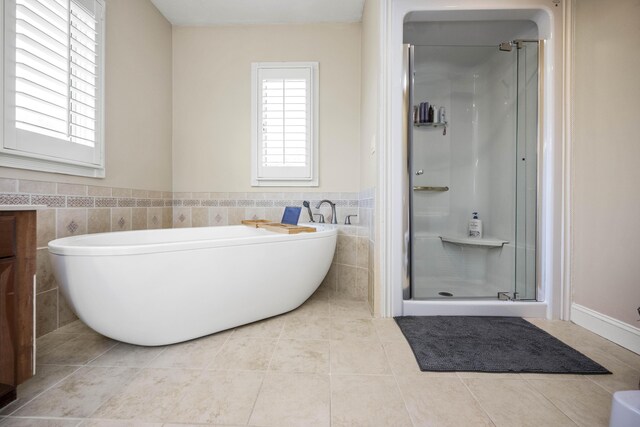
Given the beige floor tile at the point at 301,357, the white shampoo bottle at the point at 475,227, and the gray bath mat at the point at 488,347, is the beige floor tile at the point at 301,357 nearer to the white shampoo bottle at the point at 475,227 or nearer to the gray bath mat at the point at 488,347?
the gray bath mat at the point at 488,347

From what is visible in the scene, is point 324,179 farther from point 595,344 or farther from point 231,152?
point 595,344

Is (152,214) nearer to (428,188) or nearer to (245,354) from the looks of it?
(245,354)

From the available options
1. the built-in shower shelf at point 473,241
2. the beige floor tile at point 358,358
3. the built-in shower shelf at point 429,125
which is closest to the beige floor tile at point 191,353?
the beige floor tile at point 358,358

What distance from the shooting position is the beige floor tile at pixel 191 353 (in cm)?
120

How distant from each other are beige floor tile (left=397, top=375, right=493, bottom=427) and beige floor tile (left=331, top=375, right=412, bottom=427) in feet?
0.14

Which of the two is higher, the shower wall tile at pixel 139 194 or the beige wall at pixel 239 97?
the beige wall at pixel 239 97

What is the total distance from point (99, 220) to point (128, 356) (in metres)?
0.98

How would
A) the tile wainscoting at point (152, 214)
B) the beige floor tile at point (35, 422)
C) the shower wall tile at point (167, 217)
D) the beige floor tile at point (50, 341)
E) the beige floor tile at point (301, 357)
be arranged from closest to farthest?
the beige floor tile at point (35, 422)
the beige floor tile at point (301, 357)
the beige floor tile at point (50, 341)
the tile wainscoting at point (152, 214)
the shower wall tile at point (167, 217)

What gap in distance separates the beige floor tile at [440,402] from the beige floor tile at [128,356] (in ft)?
3.77

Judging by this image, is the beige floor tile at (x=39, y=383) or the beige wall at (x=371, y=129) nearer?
the beige floor tile at (x=39, y=383)

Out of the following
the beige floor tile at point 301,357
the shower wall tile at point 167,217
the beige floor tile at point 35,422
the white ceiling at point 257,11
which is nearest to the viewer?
the beige floor tile at point 35,422

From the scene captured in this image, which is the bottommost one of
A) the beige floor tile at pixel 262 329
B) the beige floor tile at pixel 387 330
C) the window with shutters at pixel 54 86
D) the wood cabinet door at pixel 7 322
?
the beige floor tile at pixel 387 330

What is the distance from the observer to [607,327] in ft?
4.77

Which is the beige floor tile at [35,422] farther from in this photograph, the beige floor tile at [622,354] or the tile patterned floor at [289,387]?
the beige floor tile at [622,354]
